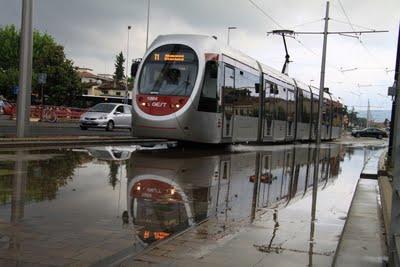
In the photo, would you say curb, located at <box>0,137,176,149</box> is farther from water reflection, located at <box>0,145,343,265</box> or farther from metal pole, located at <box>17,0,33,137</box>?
water reflection, located at <box>0,145,343,265</box>

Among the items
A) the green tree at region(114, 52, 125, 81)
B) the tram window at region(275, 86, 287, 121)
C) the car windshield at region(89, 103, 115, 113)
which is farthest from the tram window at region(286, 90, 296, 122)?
the green tree at region(114, 52, 125, 81)

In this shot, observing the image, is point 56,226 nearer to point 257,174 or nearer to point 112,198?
point 112,198

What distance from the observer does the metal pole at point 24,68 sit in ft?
59.8

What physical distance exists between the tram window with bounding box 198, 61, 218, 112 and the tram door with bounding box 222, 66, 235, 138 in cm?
77

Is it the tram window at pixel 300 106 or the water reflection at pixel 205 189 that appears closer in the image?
the water reflection at pixel 205 189

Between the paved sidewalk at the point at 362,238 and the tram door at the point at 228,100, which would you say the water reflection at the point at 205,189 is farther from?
the tram door at the point at 228,100

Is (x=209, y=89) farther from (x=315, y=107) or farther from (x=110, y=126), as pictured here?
(x=315, y=107)

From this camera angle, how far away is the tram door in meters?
20.5

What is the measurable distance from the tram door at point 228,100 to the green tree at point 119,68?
5447 inches

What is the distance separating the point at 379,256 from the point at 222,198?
4.09 meters

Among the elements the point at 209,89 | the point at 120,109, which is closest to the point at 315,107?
the point at 120,109

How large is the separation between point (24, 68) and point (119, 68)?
14329cm

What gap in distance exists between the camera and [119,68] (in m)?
160

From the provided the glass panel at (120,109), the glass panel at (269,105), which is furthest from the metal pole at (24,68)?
the glass panel at (120,109)
